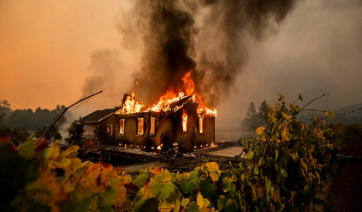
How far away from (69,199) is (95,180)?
254mm

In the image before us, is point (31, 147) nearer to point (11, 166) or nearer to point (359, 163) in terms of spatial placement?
point (11, 166)

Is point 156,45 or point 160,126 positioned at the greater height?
point 156,45

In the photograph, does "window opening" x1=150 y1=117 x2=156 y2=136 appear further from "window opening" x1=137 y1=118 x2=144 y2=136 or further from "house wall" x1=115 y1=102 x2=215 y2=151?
"window opening" x1=137 y1=118 x2=144 y2=136

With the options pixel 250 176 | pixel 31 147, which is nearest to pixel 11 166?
pixel 31 147

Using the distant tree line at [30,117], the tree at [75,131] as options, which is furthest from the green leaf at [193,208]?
the distant tree line at [30,117]

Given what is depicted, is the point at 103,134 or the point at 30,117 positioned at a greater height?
the point at 30,117

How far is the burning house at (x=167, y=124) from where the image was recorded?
2011 centimetres

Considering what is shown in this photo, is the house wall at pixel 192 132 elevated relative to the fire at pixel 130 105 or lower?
lower

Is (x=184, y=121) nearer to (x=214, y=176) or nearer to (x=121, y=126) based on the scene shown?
(x=121, y=126)

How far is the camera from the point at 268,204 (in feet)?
8.14

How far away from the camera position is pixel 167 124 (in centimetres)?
2025

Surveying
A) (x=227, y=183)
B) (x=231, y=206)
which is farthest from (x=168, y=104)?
(x=231, y=206)

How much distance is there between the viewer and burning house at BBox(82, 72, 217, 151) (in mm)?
20109

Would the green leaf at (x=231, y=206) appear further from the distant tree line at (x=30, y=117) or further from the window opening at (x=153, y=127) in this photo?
the distant tree line at (x=30, y=117)
